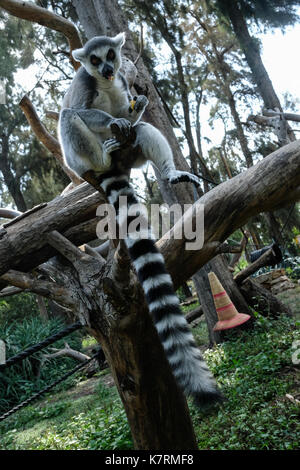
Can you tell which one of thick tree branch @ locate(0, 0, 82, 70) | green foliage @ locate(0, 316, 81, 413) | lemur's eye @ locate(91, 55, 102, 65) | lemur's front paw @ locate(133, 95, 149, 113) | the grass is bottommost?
the grass

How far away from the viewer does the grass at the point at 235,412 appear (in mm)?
3268

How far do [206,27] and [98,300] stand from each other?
664 inches

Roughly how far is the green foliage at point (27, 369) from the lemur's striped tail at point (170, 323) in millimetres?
6902

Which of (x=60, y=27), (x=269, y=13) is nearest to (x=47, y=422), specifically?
(x=60, y=27)

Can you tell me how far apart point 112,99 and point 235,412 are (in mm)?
3240

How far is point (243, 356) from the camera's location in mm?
5285

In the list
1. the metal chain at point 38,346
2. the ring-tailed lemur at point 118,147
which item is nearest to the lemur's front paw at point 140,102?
the ring-tailed lemur at point 118,147

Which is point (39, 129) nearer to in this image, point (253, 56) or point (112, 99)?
point (112, 99)

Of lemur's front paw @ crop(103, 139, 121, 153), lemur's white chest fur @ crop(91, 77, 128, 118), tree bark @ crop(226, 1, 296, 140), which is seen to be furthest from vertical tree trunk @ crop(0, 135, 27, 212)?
lemur's front paw @ crop(103, 139, 121, 153)

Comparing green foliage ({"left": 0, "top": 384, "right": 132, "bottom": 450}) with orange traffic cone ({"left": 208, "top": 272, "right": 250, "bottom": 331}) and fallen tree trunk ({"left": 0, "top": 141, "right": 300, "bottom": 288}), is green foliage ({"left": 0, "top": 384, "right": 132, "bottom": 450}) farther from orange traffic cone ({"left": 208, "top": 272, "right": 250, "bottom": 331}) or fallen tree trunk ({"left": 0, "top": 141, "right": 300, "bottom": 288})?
fallen tree trunk ({"left": 0, "top": 141, "right": 300, "bottom": 288})

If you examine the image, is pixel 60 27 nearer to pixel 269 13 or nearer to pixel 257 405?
pixel 257 405

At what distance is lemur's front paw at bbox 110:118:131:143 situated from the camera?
2.84 metres
